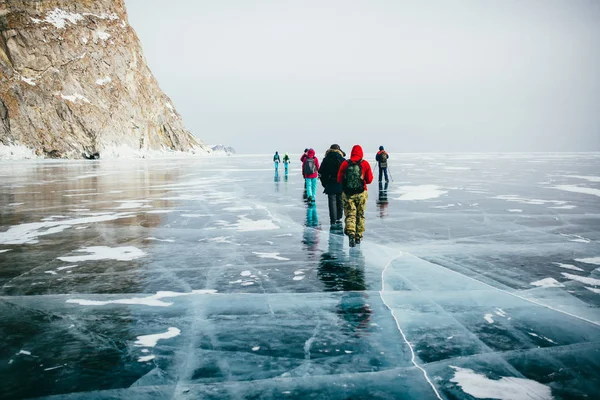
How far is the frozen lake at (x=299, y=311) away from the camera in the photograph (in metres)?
3.30

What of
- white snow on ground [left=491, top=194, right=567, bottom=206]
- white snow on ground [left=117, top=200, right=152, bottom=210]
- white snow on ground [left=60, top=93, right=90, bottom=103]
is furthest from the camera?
white snow on ground [left=60, top=93, right=90, bottom=103]

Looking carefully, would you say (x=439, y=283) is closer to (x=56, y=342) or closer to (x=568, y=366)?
(x=568, y=366)

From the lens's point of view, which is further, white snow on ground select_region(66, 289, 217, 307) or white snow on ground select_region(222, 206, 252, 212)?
white snow on ground select_region(222, 206, 252, 212)

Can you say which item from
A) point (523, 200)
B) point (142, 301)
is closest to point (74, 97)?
point (523, 200)

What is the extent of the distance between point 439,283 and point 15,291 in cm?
497

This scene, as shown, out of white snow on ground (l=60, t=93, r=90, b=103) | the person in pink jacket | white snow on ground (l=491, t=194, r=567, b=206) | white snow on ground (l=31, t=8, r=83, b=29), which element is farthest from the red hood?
white snow on ground (l=31, t=8, r=83, b=29)

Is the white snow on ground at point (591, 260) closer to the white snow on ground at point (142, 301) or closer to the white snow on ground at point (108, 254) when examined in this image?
the white snow on ground at point (142, 301)

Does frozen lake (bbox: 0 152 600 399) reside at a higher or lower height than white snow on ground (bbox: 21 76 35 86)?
lower

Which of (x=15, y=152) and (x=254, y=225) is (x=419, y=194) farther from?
(x=15, y=152)

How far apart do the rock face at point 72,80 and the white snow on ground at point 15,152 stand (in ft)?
2.17

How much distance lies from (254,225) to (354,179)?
309cm

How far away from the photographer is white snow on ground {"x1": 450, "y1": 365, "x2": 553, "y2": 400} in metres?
3.10

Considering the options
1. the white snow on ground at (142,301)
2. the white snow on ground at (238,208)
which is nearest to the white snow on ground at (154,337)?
the white snow on ground at (142,301)

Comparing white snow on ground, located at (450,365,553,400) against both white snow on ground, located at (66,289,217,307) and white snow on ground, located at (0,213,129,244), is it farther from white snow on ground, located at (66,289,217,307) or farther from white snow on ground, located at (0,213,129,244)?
white snow on ground, located at (0,213,129,244)
